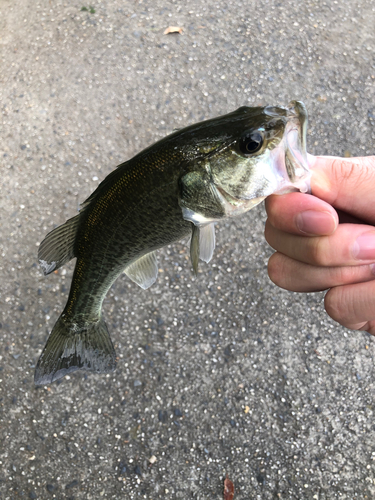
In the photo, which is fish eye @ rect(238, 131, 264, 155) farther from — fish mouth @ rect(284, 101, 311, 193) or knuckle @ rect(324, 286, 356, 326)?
knuckle @ rect(324, 286, 356, 326)

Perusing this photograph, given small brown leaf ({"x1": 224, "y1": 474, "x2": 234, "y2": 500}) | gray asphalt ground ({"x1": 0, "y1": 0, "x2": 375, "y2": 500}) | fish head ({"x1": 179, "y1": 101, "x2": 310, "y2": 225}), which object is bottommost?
small brown leaf ({"x1": 224, "y1": 474, "x2": 234, "y2": 500})

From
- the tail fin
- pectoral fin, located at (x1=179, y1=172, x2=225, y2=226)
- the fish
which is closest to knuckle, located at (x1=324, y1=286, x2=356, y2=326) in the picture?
the fish

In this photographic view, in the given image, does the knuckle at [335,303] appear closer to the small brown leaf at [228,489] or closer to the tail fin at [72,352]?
the tail fin at [72,352]

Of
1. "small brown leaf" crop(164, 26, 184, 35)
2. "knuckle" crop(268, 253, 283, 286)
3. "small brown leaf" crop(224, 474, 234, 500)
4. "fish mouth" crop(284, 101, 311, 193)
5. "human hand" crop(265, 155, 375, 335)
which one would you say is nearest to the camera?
"fish mouth" crop(284, 101, 311, 193)

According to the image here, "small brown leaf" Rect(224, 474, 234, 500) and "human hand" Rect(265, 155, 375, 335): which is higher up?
"human hand" Rect(265, 155, 375, 335)

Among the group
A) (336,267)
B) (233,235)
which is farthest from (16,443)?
(336,267)

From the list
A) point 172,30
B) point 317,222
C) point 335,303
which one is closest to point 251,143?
point 317,222

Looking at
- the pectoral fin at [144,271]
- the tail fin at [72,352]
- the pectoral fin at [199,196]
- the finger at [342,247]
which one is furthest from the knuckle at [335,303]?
the tail fin at [72,352]
